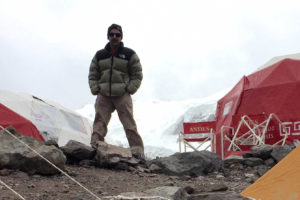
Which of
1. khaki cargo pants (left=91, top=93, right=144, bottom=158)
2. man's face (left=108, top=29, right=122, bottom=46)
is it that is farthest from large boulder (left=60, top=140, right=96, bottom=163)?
man's face (left=108, top=29, right=122, bottom=46)

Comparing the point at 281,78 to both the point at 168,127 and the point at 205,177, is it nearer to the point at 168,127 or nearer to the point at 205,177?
the point at 205,177

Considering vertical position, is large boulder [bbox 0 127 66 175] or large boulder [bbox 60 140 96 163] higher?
large boulder [bbox 60 140 96 163]

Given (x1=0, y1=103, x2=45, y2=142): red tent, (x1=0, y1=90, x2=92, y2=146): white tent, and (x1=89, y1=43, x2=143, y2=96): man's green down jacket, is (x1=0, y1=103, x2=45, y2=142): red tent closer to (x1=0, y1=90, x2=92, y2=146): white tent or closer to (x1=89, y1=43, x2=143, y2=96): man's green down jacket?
(x1=0, y1=90, x2=92, y2=146): white tent

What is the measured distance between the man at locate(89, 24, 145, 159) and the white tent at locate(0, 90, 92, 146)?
480 cm

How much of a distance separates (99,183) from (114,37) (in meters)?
2.17

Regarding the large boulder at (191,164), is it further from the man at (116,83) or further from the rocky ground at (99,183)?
the man at (116,83)

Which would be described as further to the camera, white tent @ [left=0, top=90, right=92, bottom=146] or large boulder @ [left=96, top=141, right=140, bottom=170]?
white tent @ [left=0, top=90, right=92, bottom=146]

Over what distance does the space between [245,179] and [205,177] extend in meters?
0.42

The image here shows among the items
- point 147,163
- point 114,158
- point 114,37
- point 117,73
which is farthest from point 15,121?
point 114,158

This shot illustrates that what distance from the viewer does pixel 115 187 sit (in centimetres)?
372

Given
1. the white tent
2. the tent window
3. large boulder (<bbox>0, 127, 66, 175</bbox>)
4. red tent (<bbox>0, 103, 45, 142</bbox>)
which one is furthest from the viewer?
the tent window

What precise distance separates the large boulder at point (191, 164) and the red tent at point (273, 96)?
3.41 meters

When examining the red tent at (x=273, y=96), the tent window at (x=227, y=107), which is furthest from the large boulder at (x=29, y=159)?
the tent window at (x=227, y=107)

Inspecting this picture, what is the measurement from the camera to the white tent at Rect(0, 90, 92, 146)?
10.7m
